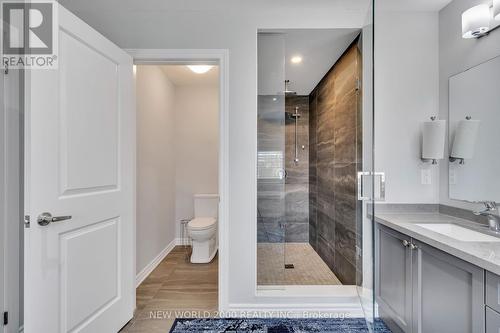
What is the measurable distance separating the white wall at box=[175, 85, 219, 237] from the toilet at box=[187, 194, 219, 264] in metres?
0.38

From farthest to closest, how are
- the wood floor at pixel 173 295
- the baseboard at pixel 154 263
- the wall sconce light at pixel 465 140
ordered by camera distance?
the baseboard at pixel 154 263
the wood floor at pixel 173 295
the wall sconce light at pixel 465 140

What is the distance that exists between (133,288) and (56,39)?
1838mm

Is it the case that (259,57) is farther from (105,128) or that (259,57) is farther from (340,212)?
(340,212)

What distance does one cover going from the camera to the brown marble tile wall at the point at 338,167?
2217 millimetres

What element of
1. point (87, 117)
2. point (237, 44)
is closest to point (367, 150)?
point (237, 44)

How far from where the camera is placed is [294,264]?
120 inches

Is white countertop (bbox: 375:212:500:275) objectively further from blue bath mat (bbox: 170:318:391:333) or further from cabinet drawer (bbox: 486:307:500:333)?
blue bath mat (bbox: 170:318:391:333)

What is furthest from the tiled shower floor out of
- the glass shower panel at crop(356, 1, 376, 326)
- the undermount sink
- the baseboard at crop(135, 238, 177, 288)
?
the baseboard at crop(135, 238, 177, 288)

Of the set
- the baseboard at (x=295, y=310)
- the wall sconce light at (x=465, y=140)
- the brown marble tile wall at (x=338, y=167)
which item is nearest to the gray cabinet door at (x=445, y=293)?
the brown marble tile wall at (x=338, y=167)

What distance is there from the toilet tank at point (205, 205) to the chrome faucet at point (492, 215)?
2773 mm

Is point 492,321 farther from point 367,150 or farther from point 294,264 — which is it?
point 294,264

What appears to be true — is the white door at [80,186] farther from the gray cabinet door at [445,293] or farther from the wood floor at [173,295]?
the gray cabinet door at [445,293]

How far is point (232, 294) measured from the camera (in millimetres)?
1966

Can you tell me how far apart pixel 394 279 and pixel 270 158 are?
4.23 ft
